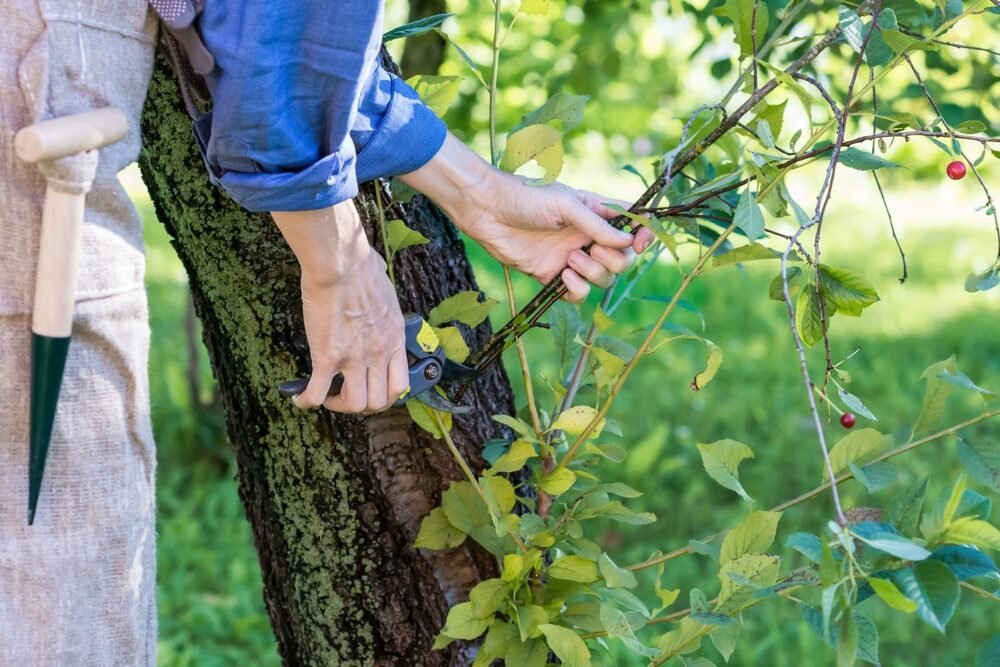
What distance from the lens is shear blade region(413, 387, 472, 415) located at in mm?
1359

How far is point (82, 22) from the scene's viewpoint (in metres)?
1.05

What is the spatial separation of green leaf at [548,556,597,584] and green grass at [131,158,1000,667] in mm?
817

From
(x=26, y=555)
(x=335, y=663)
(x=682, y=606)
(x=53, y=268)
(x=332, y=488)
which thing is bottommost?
(x=682, y=606)

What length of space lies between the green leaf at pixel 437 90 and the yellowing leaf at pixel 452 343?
306mm

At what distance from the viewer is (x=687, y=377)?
4410mm

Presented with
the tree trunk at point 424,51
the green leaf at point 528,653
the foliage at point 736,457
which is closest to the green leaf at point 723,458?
the foliage at point 736,457

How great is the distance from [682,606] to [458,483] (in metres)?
1.59

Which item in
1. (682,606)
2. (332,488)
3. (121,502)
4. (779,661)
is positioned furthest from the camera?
(682,606)

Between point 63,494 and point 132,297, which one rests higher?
point 132,297

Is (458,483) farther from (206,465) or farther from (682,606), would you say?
(206,465)

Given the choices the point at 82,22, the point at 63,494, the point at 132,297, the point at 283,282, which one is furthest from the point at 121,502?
the point at 82,22

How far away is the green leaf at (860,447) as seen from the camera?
125 cm

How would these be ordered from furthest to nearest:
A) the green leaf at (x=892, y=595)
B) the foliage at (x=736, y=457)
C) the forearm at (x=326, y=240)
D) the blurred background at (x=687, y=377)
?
1. the blurred background at (x=687, y=377)
2. the forearm at (x=326, y=240)
3. the foliage at (x=736, y=457)
4. the green leaf at (x=892, y=595)

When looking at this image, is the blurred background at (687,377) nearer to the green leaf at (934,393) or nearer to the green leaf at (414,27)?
the green leaf at (414,27)
